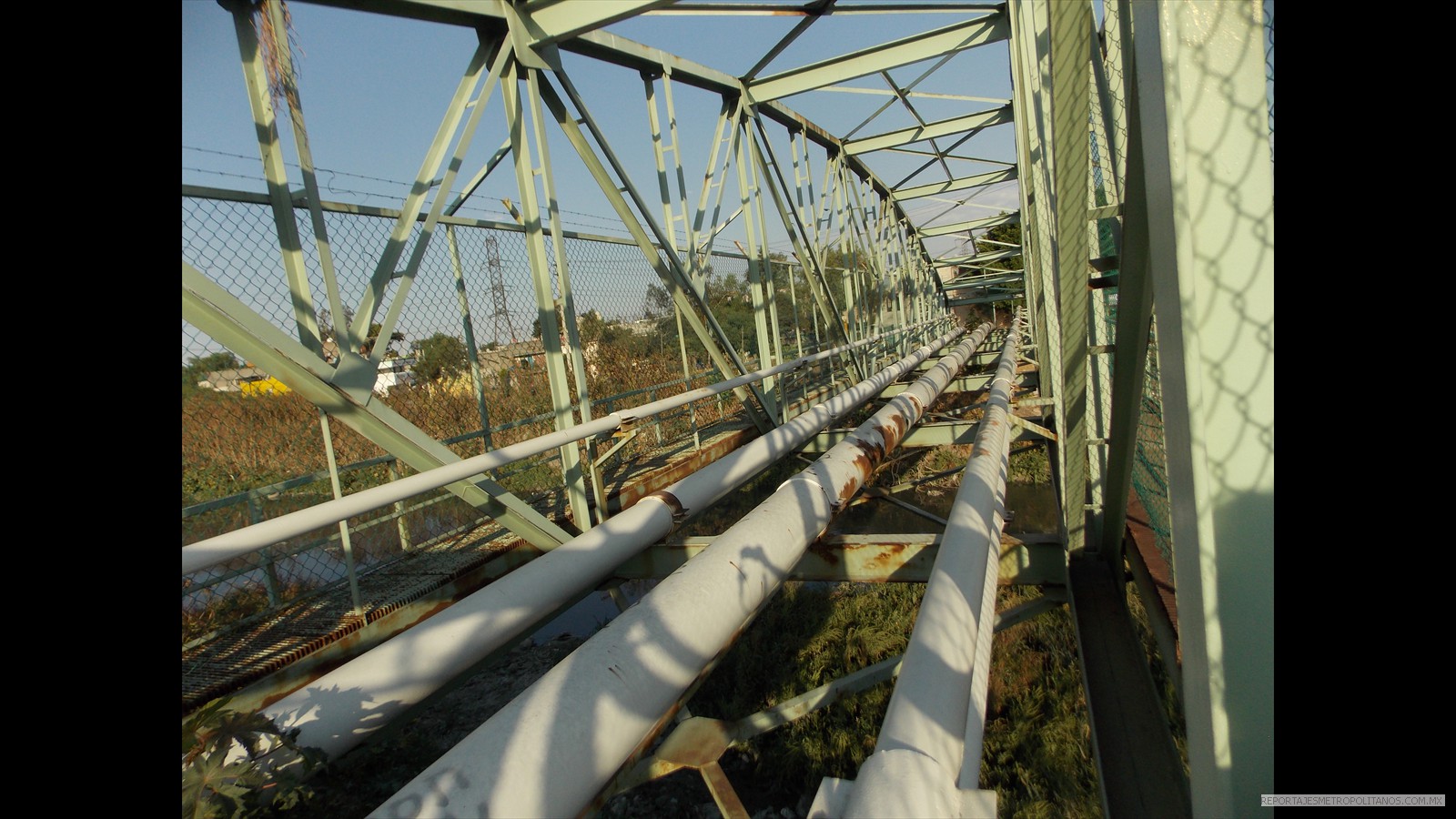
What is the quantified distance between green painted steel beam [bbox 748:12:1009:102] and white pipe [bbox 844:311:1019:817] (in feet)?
18.5

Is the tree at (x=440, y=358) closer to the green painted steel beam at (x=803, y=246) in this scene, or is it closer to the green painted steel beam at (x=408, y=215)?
the green painted steel beam at (x=408, y=215)

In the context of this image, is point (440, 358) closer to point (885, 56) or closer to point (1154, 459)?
point (1154, 459)

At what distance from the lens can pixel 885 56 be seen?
23.6 feet

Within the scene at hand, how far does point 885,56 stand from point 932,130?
344cm

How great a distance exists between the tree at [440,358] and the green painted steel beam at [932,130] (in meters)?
7.52

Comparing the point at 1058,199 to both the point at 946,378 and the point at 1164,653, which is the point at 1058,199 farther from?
the point at 946,378

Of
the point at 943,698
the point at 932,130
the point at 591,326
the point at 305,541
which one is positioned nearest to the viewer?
the point at 943,698

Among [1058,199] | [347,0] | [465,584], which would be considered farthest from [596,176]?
[1058,199]

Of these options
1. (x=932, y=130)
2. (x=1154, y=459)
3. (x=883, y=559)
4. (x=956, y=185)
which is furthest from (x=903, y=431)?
(x=956, y=185)

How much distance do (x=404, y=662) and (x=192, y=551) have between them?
2.16 ft

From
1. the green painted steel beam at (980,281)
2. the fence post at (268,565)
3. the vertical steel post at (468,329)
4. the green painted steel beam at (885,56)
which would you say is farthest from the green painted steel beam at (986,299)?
the fence post at (268,565)

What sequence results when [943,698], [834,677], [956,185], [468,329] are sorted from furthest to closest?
[956,185], [834,677], [468,329], [943,698]

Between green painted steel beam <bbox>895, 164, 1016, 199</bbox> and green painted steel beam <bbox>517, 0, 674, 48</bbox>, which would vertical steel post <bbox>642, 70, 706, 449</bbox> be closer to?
green painted steel beam <bbox>517, 0, 674, 48</bbox>

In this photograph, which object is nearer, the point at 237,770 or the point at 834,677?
the point at 237,770
